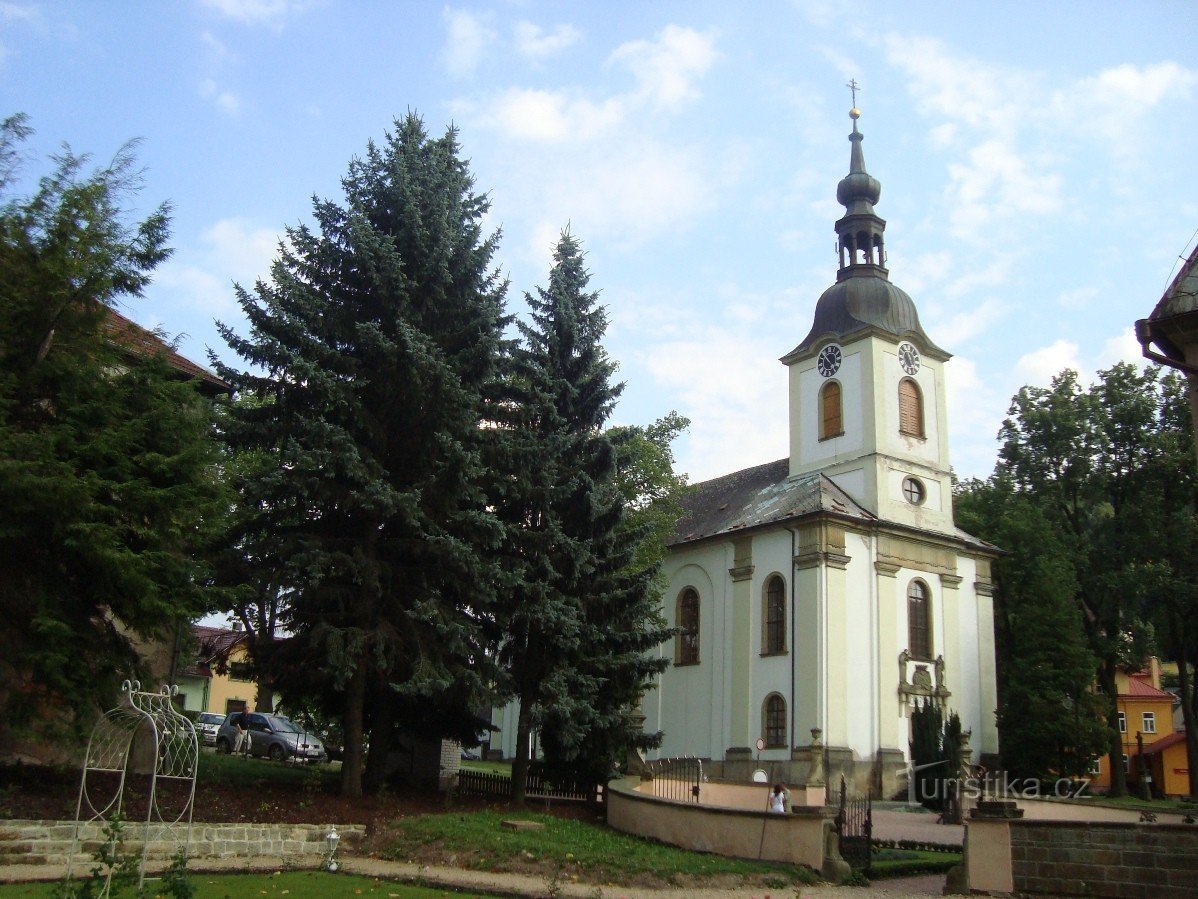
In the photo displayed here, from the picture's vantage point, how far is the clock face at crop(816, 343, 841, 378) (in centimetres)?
3725

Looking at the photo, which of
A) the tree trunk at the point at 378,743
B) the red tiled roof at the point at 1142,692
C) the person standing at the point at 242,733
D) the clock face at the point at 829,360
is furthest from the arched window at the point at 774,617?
the red tiled roof at the point at 1142,692

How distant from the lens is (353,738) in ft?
62.1

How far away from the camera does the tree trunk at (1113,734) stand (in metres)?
35.1

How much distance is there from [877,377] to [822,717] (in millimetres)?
11601

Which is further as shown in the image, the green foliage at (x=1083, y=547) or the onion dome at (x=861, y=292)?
the onion dome at (x=861, y=292)

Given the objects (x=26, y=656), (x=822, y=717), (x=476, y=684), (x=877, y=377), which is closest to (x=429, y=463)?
(x=476, y=684)

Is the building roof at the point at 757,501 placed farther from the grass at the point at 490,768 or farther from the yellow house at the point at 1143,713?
the yellow house at the point at 1143,713

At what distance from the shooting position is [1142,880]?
502 inches

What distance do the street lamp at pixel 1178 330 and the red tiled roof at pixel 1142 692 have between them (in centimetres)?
4984

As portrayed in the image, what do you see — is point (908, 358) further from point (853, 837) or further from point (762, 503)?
point (853, 837)

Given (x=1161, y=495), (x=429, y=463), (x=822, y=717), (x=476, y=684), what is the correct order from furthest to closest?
(x=1161, y=495)
(x=822, y=717)
(x=429, y=463)
(x=476, y=684)

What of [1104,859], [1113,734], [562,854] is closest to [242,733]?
[562,854]

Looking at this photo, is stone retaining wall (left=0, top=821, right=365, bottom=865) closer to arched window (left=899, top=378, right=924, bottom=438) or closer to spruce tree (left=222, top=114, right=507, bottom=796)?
spruce tree (left=222, top=114, right=507, bottom=796)

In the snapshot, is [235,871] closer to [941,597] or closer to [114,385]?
[114,385]
